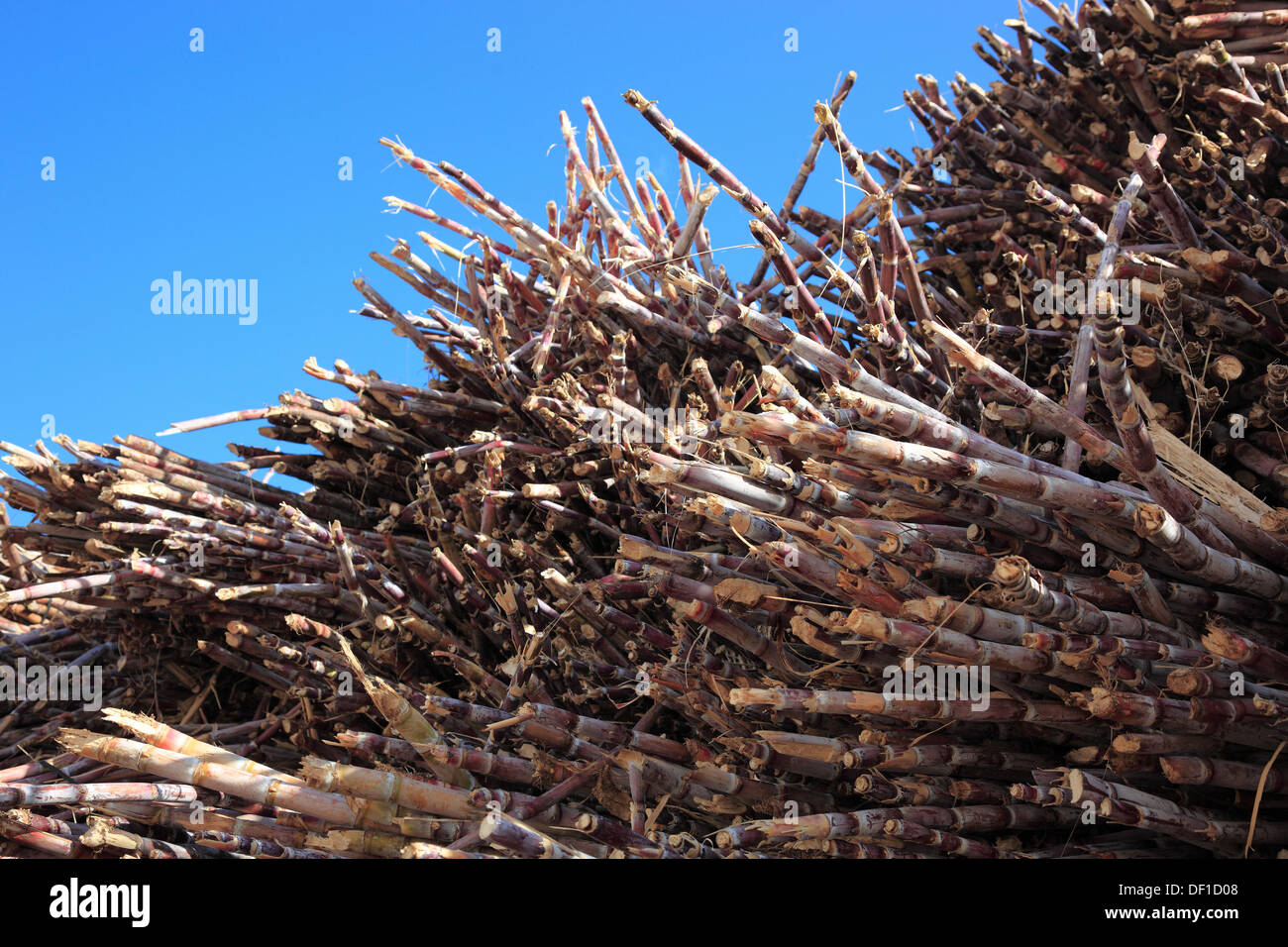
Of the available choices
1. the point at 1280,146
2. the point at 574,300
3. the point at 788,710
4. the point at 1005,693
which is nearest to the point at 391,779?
the point at 788,710

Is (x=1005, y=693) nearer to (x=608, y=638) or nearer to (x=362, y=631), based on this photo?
(x=608, y=638)

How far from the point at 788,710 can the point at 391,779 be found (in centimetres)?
99

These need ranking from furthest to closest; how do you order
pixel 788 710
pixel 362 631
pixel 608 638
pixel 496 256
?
pixel 496 256 < pixel 362 631 < pixel 608 638 < pixel 788 710

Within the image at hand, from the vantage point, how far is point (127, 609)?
404 centimetres

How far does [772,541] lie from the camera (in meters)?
2.13

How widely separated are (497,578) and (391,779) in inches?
38.4

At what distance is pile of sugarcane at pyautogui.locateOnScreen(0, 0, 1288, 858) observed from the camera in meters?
1.92

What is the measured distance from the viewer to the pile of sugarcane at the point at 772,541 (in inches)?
75.5

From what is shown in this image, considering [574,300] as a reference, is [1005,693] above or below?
below
